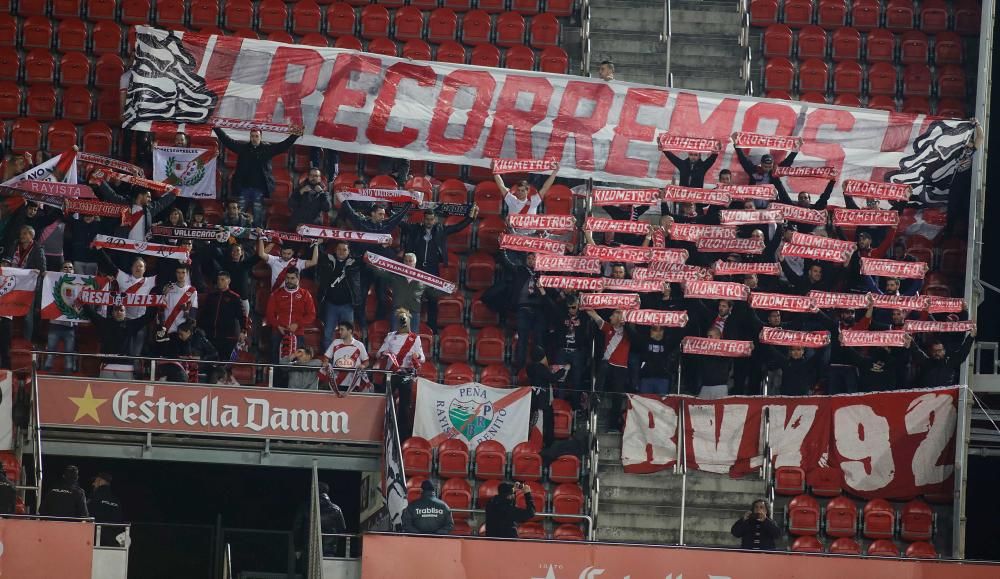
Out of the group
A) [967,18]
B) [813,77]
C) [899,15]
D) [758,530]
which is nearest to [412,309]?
[758,530]

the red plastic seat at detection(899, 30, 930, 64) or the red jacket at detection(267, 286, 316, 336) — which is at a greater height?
the red plastic seat at detection(899, 30, 930, 64)

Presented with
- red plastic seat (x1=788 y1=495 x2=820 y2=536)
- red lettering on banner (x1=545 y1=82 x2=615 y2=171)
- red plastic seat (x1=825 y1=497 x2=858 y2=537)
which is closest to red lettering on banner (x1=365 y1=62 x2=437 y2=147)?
red lettering on banner (x1=545 y1=82 x2=615 y2=171)

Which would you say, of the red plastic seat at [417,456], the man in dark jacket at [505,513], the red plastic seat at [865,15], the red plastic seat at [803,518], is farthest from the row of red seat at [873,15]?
the man in dark jacket at [505,513]

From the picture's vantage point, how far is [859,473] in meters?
22.5

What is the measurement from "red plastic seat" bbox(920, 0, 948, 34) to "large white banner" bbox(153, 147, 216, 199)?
11.1 metres

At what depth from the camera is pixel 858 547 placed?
71.6 feet

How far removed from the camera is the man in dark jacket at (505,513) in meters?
20.1

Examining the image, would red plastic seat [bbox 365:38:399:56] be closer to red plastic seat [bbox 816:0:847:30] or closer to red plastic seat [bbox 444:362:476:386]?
red plastic seat [bbox 444:362:476:386]

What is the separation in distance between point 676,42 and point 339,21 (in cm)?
517

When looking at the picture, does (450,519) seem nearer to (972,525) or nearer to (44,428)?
(44,428)

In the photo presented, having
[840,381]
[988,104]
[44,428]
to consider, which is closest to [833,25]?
[988,104]

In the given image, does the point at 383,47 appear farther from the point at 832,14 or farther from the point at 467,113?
the point at 832,14

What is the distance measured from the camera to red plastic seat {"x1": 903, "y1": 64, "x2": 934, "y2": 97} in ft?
89.9

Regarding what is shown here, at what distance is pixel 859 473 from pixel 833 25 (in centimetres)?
886
